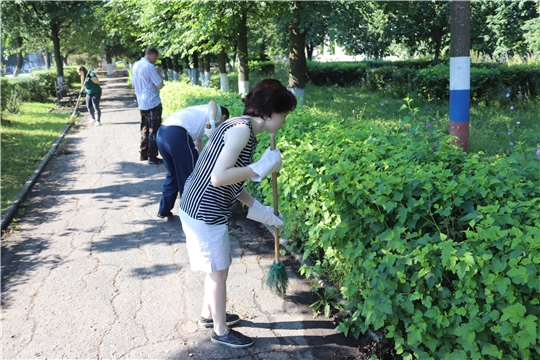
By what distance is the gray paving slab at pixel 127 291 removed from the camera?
10.4 ft

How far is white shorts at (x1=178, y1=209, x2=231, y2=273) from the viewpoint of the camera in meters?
2.91

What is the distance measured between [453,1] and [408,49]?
2970 centimetres

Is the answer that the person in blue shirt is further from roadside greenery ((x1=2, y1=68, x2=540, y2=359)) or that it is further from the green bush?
the green bush

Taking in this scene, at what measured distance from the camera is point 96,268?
4.44 meters

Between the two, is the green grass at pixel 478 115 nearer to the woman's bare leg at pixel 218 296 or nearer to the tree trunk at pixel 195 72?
the woman's bare leg at pixel 218 296

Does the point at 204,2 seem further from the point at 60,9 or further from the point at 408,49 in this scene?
the point at 408,49

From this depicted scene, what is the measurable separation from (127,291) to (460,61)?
13.6ft

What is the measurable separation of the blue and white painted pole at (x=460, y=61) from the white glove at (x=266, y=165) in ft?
10.2

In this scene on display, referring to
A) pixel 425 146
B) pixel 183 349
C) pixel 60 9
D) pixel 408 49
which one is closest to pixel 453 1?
pixel 425 146

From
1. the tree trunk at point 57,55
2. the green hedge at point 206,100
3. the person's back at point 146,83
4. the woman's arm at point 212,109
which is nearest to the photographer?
the woman's arm at point 212,109

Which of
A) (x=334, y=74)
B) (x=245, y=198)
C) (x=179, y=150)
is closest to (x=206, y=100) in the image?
(x=179, y=150)

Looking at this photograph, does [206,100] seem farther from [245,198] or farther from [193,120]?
[245,198]

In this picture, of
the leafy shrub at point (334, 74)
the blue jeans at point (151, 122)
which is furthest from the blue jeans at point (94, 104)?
the leafy shrub at point (334, 74)

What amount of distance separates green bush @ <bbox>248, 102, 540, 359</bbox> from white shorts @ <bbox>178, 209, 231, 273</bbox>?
747mm
